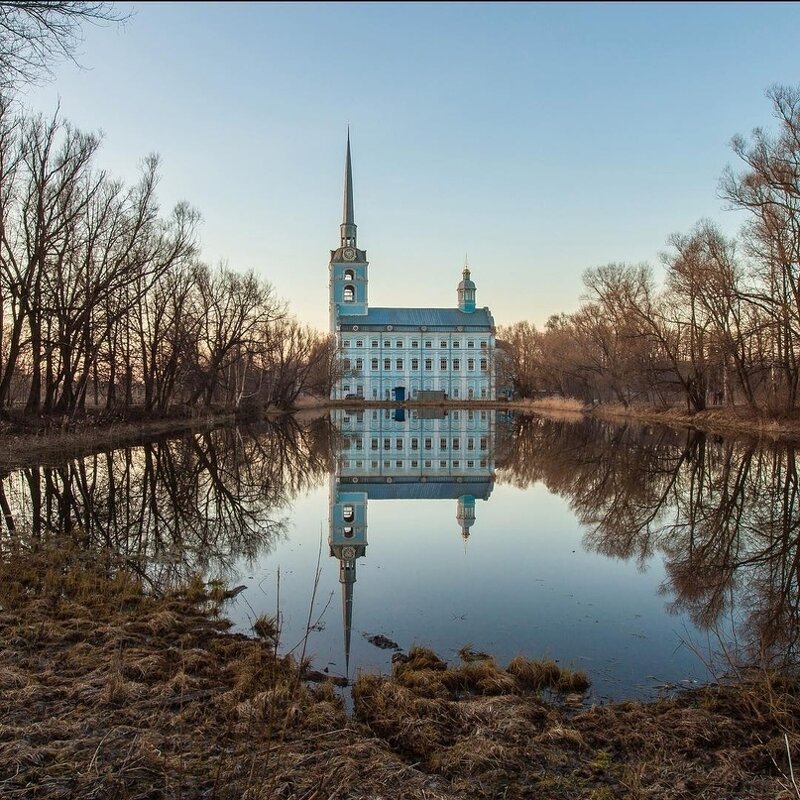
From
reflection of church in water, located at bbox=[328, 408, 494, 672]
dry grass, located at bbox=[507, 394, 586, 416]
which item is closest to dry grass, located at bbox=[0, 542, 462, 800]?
reflection of church in water, located at bbox=[328, 408, 494, 672]

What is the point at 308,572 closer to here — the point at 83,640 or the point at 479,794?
the point at 83,640

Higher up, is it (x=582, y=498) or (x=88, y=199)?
(x=88, y=199)

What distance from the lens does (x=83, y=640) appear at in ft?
19.6

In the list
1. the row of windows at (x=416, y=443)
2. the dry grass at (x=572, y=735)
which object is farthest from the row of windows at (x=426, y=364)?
the dry grass at (x=572, y=735)

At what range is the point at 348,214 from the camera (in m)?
88.2

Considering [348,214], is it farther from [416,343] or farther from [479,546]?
[479,546]

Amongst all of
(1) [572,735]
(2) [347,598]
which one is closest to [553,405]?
(2) [347,598]

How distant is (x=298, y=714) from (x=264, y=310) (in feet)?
132

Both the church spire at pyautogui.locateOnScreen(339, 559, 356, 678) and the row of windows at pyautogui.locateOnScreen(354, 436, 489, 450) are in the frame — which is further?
the row of windows at pyautogui.locateOnScreen(354, 436, 489, 450)

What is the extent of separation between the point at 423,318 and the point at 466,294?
7.29m

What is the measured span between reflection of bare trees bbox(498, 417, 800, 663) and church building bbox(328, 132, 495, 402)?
196 ft

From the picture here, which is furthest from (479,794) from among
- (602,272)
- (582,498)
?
(602,272)

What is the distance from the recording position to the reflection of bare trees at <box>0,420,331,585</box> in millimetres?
10109

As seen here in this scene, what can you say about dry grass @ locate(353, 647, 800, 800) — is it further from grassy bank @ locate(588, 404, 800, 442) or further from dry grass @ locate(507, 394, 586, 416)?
dry grass @ locate(507, 394, 586, 416)
